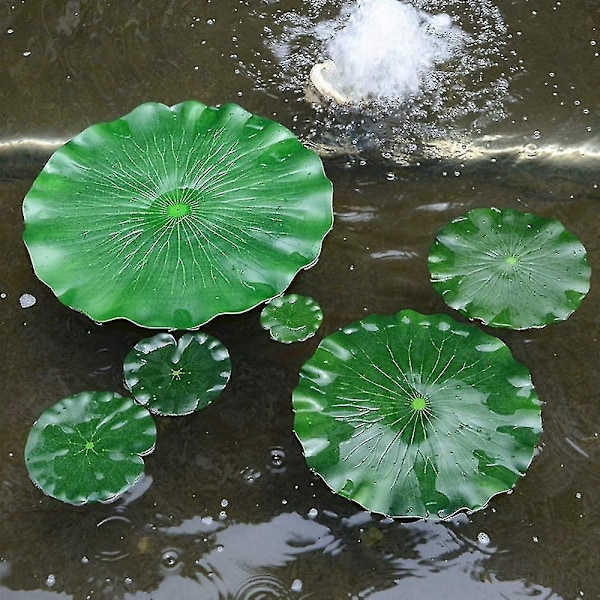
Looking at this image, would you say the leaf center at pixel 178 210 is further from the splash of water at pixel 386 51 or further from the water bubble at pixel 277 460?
the splash of water at pixel 386 51

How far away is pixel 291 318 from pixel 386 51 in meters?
1.07

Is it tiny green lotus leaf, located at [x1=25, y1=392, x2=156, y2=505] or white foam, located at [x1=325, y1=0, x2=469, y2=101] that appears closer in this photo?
tiny green lotus leaf, located at [x1=25, y1=392, x2=156, y2=505]

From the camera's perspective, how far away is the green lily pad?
2070 mm

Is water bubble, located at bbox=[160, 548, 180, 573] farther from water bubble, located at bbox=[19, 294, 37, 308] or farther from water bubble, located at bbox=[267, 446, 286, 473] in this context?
water bubble, located at bbox=[19, 294, 37, 308]

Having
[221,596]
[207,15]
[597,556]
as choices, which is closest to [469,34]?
[207,15]

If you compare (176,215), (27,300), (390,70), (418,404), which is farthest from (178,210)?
(390,70)

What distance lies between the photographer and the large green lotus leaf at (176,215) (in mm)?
1929

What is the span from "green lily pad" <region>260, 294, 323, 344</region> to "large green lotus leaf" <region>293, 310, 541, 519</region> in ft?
0.52

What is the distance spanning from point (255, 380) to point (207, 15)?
1.44 meters

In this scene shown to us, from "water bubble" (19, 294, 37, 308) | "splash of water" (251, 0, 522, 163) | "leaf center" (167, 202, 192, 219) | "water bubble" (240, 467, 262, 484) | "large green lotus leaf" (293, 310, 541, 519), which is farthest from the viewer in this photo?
"splash of water" (251, 0, 522, 163)

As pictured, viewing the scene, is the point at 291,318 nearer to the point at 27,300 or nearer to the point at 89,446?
the point at 89,446

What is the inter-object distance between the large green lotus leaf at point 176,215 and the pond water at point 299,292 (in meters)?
0.22

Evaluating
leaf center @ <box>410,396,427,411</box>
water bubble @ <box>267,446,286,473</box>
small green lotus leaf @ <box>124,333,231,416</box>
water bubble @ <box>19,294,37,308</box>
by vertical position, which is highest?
leaf center @ <box>410,396,427,411</box>

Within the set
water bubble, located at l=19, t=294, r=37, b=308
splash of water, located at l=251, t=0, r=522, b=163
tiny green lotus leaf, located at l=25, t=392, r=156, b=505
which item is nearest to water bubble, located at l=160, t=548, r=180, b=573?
tiny green lotus leaf, located at l=25, t=392, r=156, b=505
